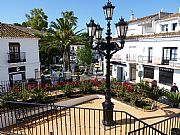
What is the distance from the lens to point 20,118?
909 centimetres

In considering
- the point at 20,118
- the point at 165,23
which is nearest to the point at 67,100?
the point at 20,118

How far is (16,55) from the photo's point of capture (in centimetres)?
2153

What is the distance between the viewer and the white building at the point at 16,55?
20.1 meters

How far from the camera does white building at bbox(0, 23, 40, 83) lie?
20.1 metres

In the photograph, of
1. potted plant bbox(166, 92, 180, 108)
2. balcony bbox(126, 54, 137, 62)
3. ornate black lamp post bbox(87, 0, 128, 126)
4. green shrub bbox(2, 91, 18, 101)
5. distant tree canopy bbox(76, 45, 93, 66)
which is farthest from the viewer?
distant tree canopy bbox(76, 45, 93, 66)

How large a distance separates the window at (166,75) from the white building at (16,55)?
1450 cm

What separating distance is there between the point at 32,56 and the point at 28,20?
2825 cm

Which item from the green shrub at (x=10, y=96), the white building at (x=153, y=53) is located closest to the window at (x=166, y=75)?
the white building at (x=153, y=53)

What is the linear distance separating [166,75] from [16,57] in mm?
16432

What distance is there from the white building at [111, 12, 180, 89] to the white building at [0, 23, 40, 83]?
1225 centimetres

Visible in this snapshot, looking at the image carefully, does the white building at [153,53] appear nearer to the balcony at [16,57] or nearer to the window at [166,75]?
the window at [166,75]

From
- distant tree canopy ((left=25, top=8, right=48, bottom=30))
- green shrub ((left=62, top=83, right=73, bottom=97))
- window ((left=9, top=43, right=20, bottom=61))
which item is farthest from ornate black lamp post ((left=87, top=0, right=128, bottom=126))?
distant tree canopy ((left=25, top=8, right=48, bottom=30))

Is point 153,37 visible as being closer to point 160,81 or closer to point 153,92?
point 160,81

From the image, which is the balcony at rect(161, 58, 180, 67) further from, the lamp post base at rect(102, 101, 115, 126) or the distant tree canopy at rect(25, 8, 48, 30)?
the distant tree canopy at rect(25, 8, 48, 30)
